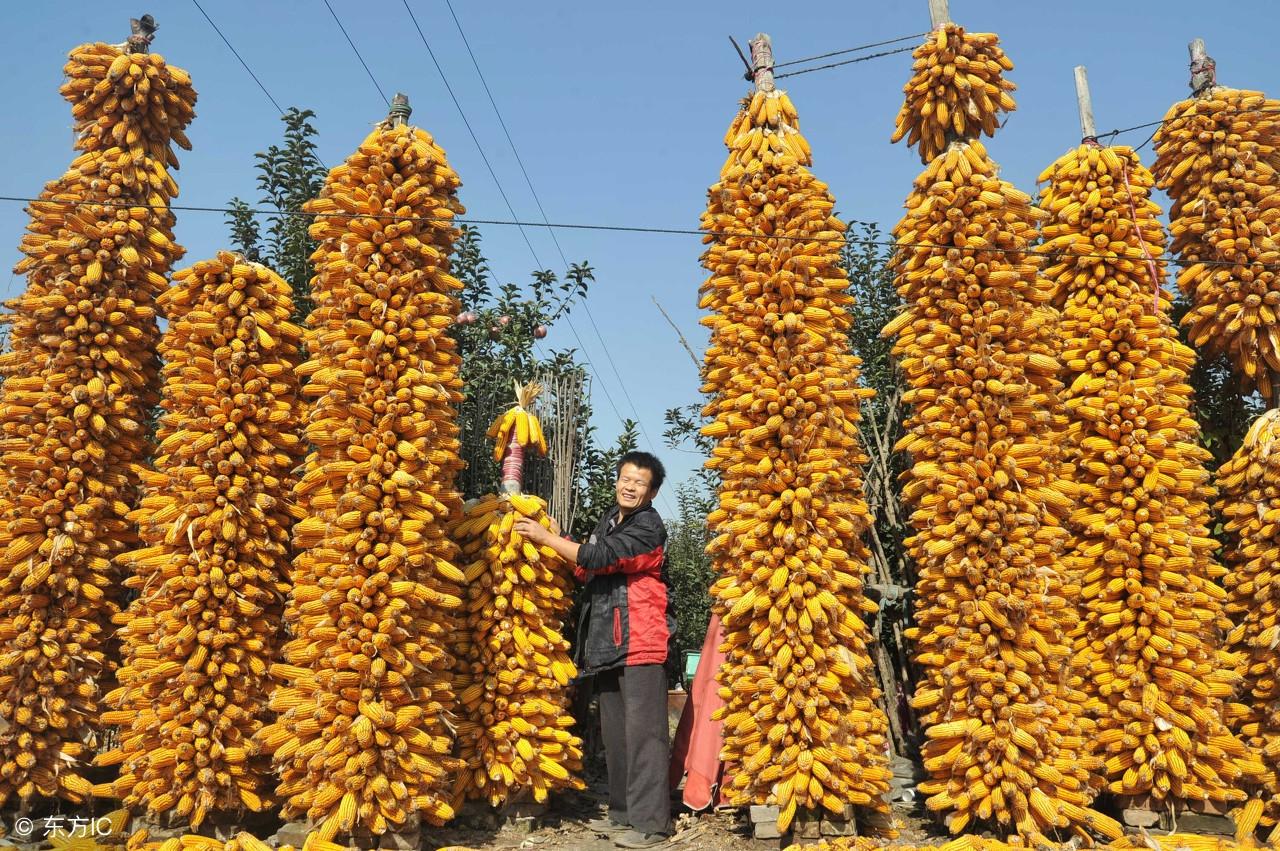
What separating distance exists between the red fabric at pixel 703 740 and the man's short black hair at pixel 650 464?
104 cm

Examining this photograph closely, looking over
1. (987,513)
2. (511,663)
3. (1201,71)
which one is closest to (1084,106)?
(1201,71)

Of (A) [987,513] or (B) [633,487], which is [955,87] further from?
(B) [633,487]

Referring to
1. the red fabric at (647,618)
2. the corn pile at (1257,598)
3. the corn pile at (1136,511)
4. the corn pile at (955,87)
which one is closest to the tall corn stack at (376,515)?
the red fabric at (647,618)

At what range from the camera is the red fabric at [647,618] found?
5.85 meters

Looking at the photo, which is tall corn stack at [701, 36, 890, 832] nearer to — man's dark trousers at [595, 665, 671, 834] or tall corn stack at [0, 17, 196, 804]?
man's dark trousers at [595, 665, 671, 834]

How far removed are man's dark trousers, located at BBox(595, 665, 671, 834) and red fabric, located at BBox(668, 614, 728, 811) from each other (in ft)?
1.46

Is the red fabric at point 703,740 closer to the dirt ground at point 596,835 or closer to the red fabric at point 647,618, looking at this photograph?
the dirt ground at point 596,835

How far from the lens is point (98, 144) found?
263 inches

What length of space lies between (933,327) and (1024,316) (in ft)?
1.96

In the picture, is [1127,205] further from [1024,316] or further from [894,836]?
[894,836]

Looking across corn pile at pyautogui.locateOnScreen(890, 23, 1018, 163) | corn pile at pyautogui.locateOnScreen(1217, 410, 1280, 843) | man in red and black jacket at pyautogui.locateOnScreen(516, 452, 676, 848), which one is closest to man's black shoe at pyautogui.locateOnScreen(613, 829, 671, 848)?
man in red and black jacket at pyautogui.locateOnScreen(516, 452, 676, 848)

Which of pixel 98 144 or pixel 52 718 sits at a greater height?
pixel 98 144

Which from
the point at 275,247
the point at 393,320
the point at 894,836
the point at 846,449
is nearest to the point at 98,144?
the point at 275,247

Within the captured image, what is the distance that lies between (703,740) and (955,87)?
4991 millimetres
